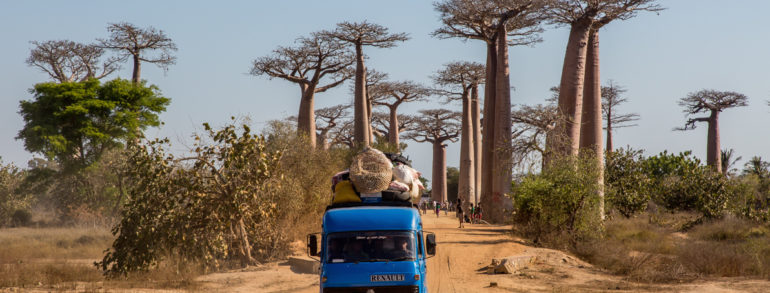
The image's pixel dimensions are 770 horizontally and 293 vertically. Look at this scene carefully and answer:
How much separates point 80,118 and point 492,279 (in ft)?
63.7

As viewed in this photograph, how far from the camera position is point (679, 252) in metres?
14.8

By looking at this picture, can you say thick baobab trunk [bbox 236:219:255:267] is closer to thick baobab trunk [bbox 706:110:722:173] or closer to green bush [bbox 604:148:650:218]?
green bush [bbox 604:148:650:218]

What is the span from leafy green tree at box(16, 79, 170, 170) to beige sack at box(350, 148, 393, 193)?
61.0ft

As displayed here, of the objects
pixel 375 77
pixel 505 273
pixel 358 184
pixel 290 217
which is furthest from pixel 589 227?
pixel 375 77

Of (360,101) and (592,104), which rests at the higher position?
(360,101)

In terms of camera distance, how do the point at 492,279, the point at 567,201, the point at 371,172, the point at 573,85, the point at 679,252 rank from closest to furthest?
the point at 371,172
the point at 492,279
the point at 679,252
the point at 567,201
the point at 573,85

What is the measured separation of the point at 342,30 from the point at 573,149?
14.1m

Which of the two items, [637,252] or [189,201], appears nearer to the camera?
[189,201]

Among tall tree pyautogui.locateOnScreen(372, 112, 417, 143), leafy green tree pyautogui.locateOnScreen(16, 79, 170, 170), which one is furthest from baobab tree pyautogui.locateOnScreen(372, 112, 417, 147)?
leafy green tree pyautogui.locateOnScreen(16, 79, 170, 170)

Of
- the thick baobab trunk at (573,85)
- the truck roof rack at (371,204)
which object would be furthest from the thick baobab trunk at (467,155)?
the truck roof rack at (371,204)

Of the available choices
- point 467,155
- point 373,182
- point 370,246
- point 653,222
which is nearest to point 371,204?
point 373,182

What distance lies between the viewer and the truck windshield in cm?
771

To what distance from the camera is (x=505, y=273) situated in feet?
42.8

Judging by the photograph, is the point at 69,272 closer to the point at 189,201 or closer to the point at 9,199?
the point at 189,201
